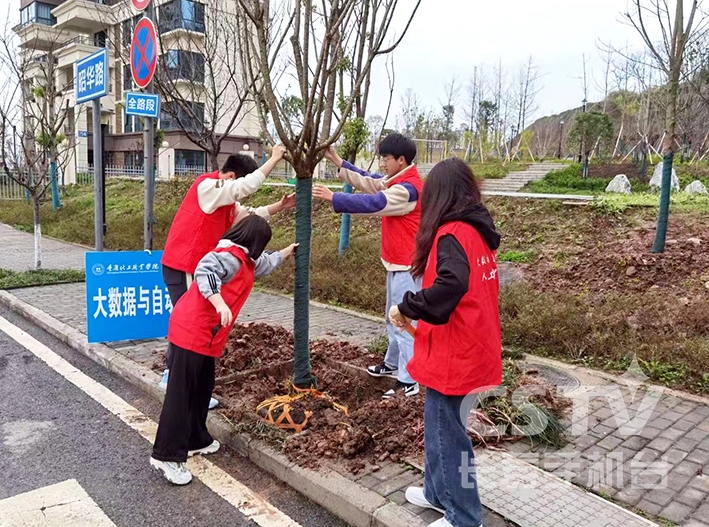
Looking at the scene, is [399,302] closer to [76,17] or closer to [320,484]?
[320,484]

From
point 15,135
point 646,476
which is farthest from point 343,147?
point 15,135

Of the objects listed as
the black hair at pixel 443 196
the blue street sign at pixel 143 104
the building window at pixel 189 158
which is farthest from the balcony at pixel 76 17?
the black hair at pixel 443 196

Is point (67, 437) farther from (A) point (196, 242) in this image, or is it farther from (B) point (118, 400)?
(A) point (196, 242)

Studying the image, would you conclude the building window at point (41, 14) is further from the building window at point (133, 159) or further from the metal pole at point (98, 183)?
the metal pole at point (98, 183)

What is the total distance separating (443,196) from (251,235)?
4.19ft

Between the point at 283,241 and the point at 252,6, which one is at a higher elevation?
the point at 252,6

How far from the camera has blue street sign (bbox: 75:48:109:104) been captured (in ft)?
21.0

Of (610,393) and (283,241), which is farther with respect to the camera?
(283,241)

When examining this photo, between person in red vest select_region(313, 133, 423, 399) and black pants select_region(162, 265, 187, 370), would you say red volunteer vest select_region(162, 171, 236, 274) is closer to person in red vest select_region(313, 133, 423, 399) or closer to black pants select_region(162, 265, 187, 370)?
black pants select_region(162, 265, 187, 370)

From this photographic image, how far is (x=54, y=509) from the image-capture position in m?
3.01

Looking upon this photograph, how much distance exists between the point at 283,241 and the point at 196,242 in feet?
23.5

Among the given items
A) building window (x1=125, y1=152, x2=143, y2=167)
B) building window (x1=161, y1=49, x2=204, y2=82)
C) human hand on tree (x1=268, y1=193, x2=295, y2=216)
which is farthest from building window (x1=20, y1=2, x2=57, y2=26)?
human hand on tree (x1=268, y1=193, x2=295, y2=216)

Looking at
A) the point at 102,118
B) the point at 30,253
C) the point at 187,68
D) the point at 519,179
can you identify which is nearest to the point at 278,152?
the point at 187,68

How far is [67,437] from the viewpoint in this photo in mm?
3881
